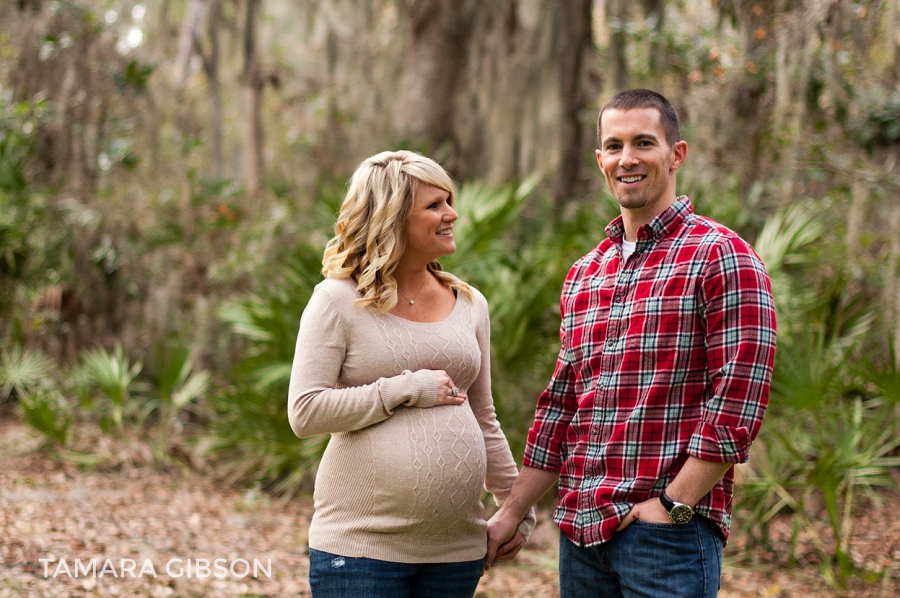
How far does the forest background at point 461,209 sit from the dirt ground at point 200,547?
0.19 meters

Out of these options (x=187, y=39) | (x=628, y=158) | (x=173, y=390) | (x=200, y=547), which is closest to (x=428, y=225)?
(x=628, y=158)

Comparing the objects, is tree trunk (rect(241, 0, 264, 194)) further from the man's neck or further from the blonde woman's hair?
the man's neck

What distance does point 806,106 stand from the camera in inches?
281

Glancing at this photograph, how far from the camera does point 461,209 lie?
19.1 ft

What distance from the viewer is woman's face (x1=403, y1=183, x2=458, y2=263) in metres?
2.29

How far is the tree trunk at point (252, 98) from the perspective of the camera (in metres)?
11.4

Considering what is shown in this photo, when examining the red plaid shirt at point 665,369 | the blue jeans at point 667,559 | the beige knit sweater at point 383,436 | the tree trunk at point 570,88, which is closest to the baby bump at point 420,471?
the beige knit sweater at point 383,436

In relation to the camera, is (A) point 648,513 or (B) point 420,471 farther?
(B) point 420,471

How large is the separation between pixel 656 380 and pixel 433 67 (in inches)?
302

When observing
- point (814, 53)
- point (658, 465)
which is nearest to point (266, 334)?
point (658, 465)

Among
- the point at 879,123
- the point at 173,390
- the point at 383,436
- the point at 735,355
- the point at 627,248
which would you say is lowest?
the point at 173,390

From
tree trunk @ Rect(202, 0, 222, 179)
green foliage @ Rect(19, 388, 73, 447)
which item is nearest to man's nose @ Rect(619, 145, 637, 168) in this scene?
green foliage @ Rect(19, 388, 73, 447)

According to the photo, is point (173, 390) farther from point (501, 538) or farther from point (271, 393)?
point (501, 538)

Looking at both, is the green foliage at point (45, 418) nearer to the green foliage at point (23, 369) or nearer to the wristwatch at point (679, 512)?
the green foliage at point (23, 369)
